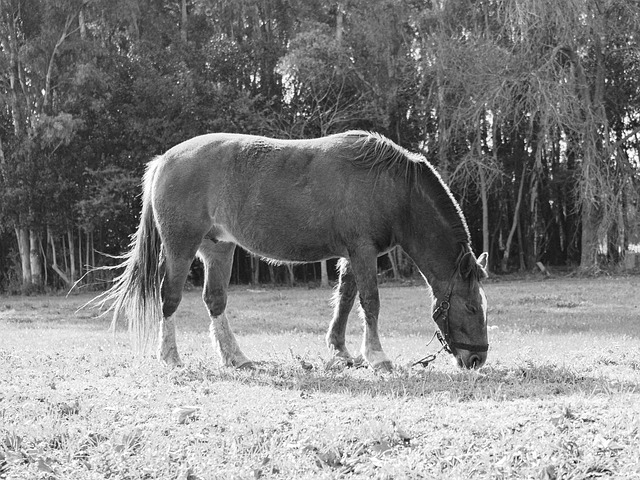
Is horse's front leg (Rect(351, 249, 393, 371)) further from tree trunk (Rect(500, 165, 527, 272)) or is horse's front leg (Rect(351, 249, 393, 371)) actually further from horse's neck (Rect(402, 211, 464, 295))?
tree trunk (Rect(500, 165, 527, 272))

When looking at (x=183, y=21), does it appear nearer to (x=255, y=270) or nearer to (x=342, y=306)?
(x=255, y=270)

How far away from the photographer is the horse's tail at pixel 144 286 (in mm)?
8406

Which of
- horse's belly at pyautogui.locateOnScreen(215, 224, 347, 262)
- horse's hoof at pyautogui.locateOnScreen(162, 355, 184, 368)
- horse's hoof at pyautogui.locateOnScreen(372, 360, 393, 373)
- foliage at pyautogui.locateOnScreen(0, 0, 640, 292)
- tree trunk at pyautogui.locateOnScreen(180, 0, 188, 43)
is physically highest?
tree trunk at pyautogui.locateOnScreen(180, 0, 188, 43)

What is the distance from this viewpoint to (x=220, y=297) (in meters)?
8.63

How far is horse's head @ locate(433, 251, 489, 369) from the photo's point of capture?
7.32 metres

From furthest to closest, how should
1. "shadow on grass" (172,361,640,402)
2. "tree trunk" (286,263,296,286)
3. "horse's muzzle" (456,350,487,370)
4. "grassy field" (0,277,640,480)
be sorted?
"tree trunk" (286,263,296,286) → "horse's muzzle" (456,350,487,370) → "shadow on grass" (172,361,640,402) → "grassy field" (0,277,640,480)

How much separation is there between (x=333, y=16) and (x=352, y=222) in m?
23.8

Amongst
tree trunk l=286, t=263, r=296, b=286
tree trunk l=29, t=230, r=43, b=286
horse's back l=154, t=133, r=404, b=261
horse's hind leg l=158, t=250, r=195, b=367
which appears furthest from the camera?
tree trunk l=286, t=263, r=296, b=286

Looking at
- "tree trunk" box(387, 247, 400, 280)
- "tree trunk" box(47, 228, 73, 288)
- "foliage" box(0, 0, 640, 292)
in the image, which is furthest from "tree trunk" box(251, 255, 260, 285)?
"tree trunk" box(47, 228, 73, 288)

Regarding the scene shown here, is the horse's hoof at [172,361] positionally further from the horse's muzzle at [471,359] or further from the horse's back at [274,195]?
the horse's muzzle at [471,359]

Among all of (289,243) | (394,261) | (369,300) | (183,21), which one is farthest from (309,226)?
(183,21)

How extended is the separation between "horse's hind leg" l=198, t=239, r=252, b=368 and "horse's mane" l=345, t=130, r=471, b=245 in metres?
2.02

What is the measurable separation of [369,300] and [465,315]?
984 millimetres

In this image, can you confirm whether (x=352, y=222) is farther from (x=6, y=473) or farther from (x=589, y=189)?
(x=589, y=189)
